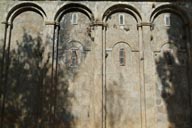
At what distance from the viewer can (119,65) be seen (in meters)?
14.2

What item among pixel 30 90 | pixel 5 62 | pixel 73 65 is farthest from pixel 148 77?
pixel 5 62

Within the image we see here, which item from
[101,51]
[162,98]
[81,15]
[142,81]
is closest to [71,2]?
[81,15]

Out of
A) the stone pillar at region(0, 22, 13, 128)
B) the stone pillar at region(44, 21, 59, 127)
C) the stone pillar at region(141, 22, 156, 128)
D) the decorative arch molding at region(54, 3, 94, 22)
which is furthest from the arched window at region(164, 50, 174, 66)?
the stone pillar at region(0, 22, 13, 128)

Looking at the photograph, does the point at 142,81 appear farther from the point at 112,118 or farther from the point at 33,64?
the point at 33,64

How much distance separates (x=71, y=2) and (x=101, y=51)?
2714 mm

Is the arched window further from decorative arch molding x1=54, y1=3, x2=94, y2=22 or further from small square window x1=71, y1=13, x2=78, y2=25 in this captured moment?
small square window x1=71, y1=13, x2=78, y2=25

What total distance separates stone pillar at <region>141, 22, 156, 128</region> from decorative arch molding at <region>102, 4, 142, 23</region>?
56 cm

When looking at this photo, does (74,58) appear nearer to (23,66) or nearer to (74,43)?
(74,43)

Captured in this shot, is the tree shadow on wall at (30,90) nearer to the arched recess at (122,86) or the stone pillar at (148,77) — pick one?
the arched recess at (122,86)

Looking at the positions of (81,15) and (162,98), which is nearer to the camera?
(162,98)

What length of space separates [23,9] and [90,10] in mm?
3058

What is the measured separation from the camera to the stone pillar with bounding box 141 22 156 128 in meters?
13.3

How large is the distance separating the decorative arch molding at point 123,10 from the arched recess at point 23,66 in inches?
110

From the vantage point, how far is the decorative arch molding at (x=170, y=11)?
14828 mm
